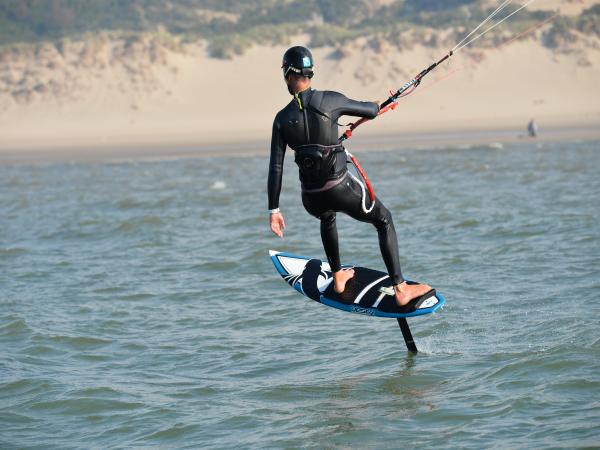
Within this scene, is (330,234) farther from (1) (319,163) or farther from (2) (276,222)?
(1) (319,163)

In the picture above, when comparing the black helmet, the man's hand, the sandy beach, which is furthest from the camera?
the sandy beach

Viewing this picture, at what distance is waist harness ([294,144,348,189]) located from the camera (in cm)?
704

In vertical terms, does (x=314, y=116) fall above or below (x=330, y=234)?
above

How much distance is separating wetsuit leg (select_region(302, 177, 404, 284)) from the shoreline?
24.6 metres

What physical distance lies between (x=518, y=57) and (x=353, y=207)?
135 ft

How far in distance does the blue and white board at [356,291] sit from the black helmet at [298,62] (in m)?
1.98

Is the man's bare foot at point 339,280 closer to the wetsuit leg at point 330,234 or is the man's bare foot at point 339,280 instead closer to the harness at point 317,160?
the wetsuit leg at point 330,234

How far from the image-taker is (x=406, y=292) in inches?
302

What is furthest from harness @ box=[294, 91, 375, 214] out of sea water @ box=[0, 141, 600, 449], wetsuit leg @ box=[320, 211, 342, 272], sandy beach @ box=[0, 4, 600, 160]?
sandy beach @ box=[0, 4, 600, 160]

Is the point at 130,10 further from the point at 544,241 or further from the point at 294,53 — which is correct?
the point at 294,53

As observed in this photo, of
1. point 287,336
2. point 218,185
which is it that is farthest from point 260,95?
point 287,336

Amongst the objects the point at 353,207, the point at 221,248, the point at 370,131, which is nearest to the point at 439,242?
the point at 221,248

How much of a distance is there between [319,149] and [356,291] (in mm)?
1531

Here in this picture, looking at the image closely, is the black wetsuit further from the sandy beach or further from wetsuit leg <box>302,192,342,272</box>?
the sandy beach
